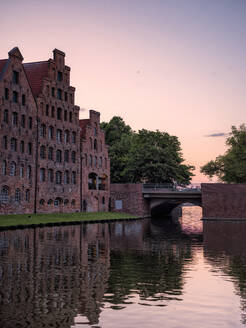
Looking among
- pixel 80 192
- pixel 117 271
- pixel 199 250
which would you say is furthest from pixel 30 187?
pixel 117 271

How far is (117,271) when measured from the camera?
1992 cm

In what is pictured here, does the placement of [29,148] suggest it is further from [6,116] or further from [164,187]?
[164,187]

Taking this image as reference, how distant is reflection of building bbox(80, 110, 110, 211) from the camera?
78625mm

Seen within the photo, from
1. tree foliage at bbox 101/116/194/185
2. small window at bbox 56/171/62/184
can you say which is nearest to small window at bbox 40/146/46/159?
small window at bbox 56/171/62/184

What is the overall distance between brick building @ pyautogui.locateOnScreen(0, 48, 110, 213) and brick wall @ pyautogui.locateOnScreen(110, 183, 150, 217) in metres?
2.95

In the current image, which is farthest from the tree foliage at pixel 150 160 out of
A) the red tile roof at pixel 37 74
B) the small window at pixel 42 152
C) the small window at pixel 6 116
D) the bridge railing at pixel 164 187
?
the small window at pixel 6 116

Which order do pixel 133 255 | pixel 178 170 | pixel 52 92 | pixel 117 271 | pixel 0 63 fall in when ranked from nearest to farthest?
1. pixel 117 271
2. pixel 133 255
3. pixel 0 63
4. pixel 52 92
5. pixel 178 170

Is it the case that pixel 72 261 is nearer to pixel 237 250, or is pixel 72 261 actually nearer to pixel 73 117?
pixel 237 250

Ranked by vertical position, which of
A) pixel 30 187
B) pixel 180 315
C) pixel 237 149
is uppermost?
pixel 237 149

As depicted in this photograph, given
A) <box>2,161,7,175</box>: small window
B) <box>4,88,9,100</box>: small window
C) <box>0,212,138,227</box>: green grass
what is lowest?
<box>0,212,138,227</box>: green grass

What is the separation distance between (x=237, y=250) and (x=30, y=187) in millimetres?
41764

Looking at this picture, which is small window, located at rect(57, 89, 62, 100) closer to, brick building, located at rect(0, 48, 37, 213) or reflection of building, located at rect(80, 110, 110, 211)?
brick building, located at rect(0, 48, 37, 213)

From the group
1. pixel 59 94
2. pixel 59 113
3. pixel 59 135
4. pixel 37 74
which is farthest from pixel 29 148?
pixel 37 74

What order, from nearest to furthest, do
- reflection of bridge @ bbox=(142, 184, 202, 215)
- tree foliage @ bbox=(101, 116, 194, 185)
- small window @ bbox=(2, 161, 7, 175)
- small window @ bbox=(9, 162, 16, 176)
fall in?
small window @ bbox=(2, 161, 7, 175) < small window @ bbox=(9, 162, 16, 176) < reflection of bridge @ bbox=(142, 184, 202, 215) < tree foliage @ bbox=(101, 116, 194, 185)
